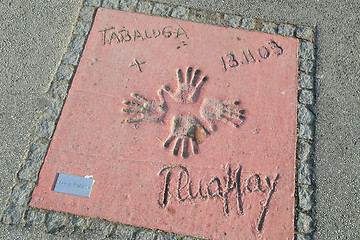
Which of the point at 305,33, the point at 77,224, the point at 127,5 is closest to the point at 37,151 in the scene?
the point at 77,224

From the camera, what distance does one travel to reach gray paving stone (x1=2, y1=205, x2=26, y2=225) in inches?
77.9

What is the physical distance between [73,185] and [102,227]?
369 mm

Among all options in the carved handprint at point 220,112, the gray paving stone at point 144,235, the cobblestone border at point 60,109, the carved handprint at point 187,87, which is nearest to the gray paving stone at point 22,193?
the cobblestone border at point 60,109

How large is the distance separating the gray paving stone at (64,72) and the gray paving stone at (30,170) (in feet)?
2.31

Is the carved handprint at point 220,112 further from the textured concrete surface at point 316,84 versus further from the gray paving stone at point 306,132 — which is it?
the textured concrete surface at point 316,84

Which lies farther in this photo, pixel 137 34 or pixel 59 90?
pixel 137 34

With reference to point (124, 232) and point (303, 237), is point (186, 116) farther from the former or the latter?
point (303, 237)

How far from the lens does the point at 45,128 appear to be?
7.19 ft

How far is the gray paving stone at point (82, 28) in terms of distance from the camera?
97.7 inches

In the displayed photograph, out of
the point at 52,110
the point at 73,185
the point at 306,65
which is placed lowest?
the point at 73,185

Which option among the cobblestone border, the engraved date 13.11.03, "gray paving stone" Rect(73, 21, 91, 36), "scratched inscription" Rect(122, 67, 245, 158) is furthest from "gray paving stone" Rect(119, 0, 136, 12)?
the engraved date 13.11.03

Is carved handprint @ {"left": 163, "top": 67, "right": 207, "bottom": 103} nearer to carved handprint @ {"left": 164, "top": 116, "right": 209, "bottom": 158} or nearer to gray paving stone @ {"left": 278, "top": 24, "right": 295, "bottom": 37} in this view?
carved handprint @ {"left": 164, "top": 116, "right": 209, "bottom": 158}

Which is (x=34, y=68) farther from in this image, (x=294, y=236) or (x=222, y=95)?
(x=294, y=236)

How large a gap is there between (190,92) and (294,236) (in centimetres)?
131
